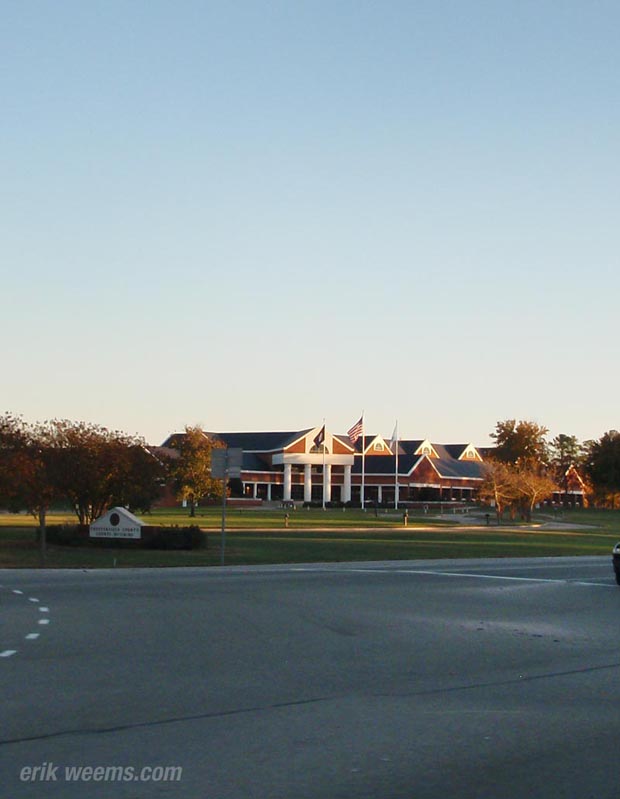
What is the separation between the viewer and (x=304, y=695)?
1032 cm

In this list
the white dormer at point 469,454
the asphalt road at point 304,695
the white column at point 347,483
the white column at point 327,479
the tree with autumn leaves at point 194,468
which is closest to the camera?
the asphalt road at point 304,695

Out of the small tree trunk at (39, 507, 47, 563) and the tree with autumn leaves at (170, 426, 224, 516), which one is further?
the tree with autumn leaves at (170, 426, 224, 516)

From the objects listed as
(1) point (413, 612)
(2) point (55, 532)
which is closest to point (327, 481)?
(2) point (55, 532)

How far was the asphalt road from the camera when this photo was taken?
7.31 m

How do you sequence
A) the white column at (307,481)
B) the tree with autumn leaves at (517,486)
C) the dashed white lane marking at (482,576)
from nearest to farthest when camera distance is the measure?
the dashed white lane marking at (482,576)
the tree with autumn leaves at (517,486)
the white column at (307,481)

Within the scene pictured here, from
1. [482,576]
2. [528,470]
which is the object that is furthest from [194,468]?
[482,576]

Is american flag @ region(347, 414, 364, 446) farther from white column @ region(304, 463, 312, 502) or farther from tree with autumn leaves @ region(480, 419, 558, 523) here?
white column @ region(304, 463, 312, 502)

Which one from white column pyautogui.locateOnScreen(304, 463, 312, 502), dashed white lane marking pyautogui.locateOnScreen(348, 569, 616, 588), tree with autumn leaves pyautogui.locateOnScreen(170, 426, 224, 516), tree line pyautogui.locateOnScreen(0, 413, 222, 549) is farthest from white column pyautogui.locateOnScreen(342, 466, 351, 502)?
dashed white lane marking pyautogui.locateOnScreen(348, 569, 616, 588)

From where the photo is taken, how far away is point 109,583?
21.8 meters

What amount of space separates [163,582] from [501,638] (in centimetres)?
946

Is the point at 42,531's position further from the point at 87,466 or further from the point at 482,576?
the point at 482,576

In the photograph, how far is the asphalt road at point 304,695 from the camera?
7.31 meters

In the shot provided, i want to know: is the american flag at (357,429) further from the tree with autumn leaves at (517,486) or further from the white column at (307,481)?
the white column at (307,481)

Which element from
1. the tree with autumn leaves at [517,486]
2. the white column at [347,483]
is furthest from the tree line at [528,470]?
the white column at [347,483]
